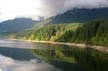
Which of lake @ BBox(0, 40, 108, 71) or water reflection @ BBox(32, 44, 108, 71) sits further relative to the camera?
water reflection @ BBox(32, 44, 108, 71)

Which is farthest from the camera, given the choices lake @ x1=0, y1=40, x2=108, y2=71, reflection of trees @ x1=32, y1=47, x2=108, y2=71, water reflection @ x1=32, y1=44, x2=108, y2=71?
reflection of trees @ x1=32, y1=47, x2=108, y2=71

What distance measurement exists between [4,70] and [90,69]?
26772 millimetres

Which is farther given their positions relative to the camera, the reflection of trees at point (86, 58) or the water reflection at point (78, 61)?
the reflection of trees at point (86, 58)

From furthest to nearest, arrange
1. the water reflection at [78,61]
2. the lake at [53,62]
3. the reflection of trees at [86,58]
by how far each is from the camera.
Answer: the reflection of trees at [86,58]
the water reflection at [78,61]
the lake at [53,62]

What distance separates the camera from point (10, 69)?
8394 cm

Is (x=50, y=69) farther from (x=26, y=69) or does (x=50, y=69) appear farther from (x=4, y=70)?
(x=4, y=70)

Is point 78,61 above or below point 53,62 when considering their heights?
below

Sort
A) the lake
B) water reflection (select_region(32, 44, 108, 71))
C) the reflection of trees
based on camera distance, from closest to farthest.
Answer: the lake, water reflection (select_region(32, 44, 108, 71)), the reflection of trees

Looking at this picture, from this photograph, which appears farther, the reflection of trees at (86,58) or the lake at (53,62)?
the reflection of trees at (86,58)

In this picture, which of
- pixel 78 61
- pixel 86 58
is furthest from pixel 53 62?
pixel 86 58

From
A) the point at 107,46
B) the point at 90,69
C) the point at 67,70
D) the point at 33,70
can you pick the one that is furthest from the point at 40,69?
the point at 107,46

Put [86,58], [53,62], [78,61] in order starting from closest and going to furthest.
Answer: [53,62] < [78,61] < [86,58]

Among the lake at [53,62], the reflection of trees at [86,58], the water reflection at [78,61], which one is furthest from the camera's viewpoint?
the reflection of trees at [86,58]

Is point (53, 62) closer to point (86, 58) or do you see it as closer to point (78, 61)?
point (78, 61)
